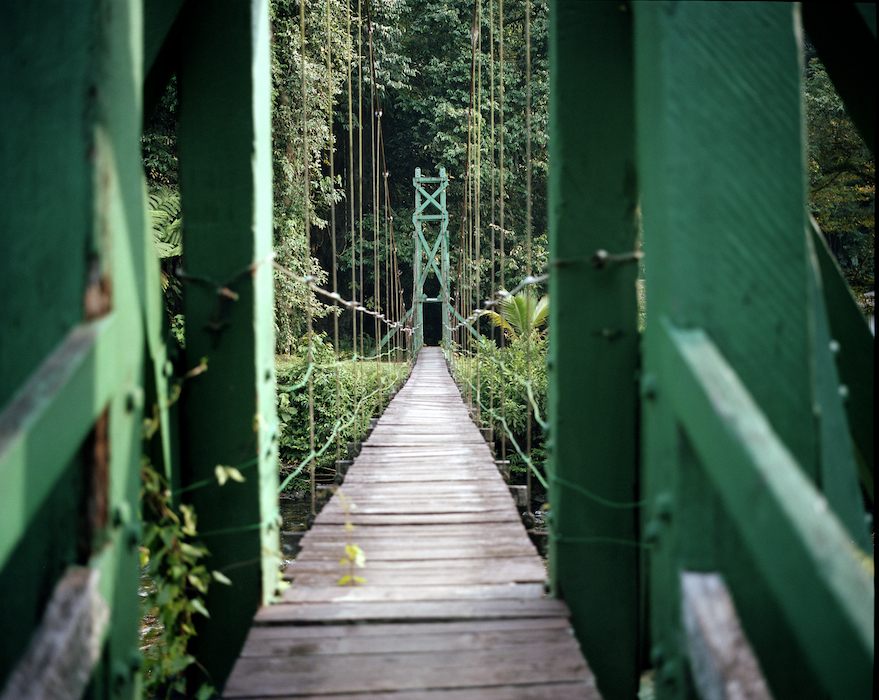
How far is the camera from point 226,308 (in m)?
1.13

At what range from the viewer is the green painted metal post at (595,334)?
3.67ft

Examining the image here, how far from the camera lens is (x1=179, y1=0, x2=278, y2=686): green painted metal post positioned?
3.70ft

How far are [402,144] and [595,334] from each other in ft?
53.8

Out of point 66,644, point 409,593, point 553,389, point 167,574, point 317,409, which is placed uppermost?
point 553,389

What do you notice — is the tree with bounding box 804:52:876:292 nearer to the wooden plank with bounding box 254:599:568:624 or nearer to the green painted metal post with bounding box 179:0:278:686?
the wooden plank with bounding box 254:599:568:624

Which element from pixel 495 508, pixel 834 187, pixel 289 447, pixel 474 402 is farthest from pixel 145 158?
pixel 834 187

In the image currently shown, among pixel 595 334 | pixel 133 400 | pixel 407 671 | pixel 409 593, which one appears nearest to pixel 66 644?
pixel 133 400

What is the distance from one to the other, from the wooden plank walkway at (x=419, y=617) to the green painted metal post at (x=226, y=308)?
122mm

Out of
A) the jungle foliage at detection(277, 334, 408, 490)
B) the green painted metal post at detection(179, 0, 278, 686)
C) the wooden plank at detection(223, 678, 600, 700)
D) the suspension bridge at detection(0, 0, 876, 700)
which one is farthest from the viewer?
the jungle foliage at detection(277, 334, 408, 490)

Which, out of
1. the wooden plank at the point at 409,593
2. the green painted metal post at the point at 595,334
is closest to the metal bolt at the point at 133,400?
the wooden plank at the point at 409,593

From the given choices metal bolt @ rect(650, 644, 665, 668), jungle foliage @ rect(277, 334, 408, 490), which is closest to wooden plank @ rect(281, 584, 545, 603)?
metal bolt @ rect(650, 644, 665, 668)

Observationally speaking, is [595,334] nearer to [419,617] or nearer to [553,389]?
[553,389]

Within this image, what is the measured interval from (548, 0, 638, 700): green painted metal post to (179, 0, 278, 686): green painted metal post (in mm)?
558

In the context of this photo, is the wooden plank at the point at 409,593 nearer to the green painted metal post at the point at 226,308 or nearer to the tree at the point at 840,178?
the green painted metal post at the point at 226,308
